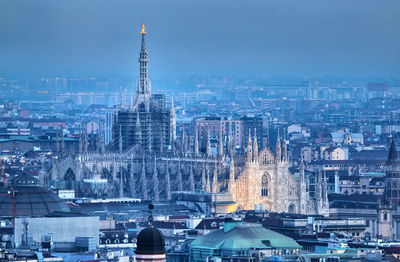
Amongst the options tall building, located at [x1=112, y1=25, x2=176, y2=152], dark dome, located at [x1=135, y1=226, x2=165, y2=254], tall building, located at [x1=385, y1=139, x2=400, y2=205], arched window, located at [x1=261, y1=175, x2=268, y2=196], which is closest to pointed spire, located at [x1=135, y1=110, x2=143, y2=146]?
tall building, located at [x1=112, y1=25, x2=176, y2=152]

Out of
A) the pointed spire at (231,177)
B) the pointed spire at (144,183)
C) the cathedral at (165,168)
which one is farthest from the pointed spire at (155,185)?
the pointed spire at (231,177)

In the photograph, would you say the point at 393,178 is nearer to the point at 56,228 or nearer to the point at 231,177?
the point at 231,177

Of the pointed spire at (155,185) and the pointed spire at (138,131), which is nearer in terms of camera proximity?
the pointed spire at (155,185)

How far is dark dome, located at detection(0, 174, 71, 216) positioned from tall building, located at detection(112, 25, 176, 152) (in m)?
38.0

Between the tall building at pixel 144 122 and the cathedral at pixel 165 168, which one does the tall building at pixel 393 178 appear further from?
the tall building at pixel 144 122

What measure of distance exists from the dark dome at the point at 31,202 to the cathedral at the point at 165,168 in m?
22.8

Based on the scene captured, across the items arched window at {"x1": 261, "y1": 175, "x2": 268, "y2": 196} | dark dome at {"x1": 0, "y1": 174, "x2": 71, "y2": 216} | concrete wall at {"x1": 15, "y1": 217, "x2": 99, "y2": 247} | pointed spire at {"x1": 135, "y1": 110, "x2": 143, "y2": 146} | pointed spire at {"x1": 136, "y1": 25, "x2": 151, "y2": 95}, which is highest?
pointed spire at {"x1": 136, "y1": 25, "x2": 151, "y2": 95}

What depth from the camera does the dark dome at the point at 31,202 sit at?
91.6 m

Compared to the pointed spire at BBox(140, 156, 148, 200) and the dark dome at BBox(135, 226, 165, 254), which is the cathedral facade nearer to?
the pointed spire at BBox(140, 156, 148, 200)

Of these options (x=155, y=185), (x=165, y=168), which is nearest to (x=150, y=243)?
(x=155, y=185)

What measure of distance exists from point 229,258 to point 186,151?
6348 cm

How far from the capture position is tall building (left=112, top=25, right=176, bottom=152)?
133875mm

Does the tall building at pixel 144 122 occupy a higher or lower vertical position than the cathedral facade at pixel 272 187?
higher

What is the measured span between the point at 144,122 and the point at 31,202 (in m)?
43.8
